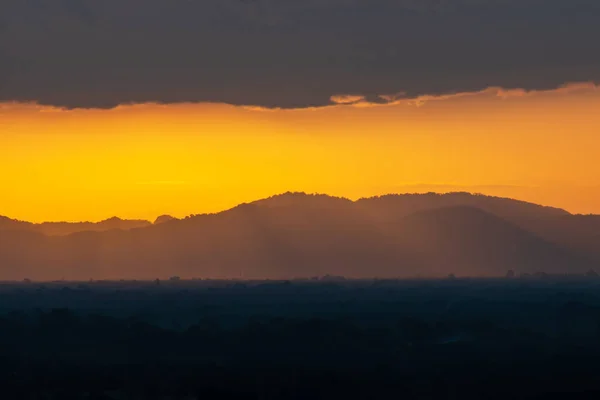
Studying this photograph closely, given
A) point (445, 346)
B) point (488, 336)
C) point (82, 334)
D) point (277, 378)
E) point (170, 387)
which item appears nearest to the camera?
point (170, 387)

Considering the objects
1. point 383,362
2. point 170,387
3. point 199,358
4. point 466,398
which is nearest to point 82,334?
point 199,358

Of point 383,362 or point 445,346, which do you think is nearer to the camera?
point 383,362

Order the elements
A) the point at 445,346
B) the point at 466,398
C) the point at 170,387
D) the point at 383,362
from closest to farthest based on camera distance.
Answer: the point at 466,398 → the point at 170,387 → the point at 383,362 → the point at 445,346

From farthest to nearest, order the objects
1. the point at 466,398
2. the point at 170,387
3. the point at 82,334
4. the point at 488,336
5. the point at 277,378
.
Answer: the point at 82,334 < the point at 488,336 < the point at 277,378 < the point at 170,387 < the point at 466,398

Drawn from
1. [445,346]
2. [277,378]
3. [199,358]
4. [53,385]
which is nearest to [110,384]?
[53,385]

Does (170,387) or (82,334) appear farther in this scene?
(82,334)

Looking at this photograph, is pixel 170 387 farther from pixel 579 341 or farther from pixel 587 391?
pixel 579 341

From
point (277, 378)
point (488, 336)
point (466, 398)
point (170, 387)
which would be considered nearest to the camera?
point (466, 398)

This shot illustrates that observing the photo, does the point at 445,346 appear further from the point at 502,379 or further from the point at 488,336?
the point at 502,379
